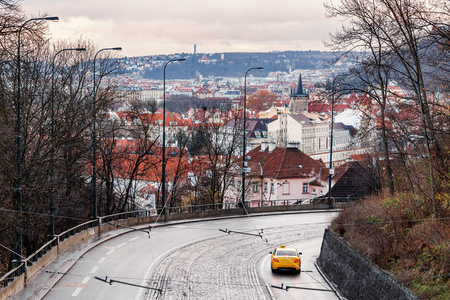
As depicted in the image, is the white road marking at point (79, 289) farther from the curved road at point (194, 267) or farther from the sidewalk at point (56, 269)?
the sidewalk at point (56, 269)

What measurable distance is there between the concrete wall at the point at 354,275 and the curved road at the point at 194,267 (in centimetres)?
68

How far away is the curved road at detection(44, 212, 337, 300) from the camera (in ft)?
70.3

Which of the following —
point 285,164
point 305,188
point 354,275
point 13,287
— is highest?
point 285,164

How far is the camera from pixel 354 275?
22375 mm

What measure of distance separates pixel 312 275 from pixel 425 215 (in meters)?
6.21

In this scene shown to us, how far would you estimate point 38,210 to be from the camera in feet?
113

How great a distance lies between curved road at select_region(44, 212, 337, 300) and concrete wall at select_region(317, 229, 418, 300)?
68 cm

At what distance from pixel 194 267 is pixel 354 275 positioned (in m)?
6.85

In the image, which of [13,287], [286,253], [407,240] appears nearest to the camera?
[13,287]

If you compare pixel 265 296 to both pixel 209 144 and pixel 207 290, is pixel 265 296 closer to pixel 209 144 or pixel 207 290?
pixel 207 290

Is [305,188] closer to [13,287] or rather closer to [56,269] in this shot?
[56,269]

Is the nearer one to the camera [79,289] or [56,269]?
[79,289]

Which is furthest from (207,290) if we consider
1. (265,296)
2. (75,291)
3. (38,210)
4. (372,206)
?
(38,210)

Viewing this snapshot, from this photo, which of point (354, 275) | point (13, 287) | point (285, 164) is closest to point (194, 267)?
point (354, 275)
